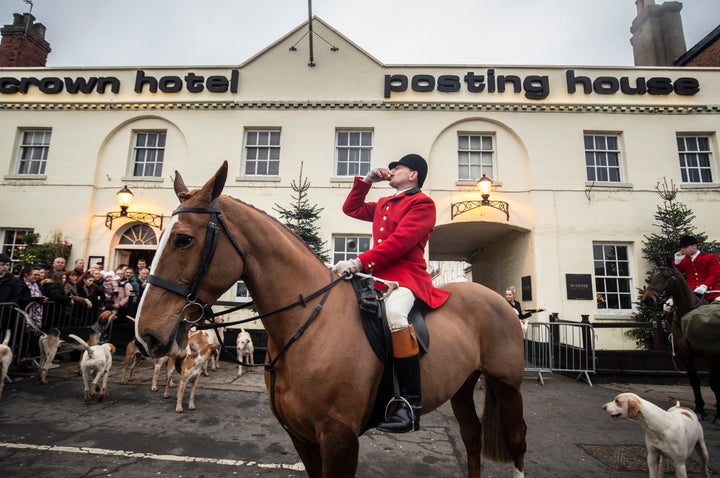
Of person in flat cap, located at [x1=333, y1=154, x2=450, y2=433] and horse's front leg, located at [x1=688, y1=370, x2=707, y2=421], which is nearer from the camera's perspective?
person in flat cap, located at [x1=333, y1=154, x2=450, y2=433]

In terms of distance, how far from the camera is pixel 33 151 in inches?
500

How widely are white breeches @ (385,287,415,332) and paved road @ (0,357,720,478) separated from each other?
2272 millimetres

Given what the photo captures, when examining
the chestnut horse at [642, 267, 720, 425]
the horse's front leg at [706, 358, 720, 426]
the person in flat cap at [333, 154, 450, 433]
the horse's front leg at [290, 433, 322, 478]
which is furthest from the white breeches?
the horse's front leg at [706, 358, 720, 426]

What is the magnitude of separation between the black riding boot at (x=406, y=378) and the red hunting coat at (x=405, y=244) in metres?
0.38

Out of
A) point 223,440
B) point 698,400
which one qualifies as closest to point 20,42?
point 223,440

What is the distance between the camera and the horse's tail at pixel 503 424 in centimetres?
304

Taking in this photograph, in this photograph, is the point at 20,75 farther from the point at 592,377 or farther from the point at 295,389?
the point at 592,377

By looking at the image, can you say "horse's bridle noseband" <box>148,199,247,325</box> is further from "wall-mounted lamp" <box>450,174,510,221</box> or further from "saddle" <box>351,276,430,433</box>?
"wall-mounted lamp" <box>450,174,510,221</box>

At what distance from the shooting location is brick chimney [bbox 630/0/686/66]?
47.5 feet

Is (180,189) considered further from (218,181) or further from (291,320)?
(291,320)

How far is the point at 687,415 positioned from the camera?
11.7 ft

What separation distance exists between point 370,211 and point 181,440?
12.1 ft

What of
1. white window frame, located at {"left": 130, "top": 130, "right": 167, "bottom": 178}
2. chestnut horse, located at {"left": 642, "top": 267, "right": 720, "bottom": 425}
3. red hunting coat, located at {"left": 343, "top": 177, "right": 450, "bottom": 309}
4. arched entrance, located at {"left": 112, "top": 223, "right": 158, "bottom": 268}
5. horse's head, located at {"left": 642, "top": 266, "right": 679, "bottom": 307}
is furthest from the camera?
white window frame, located at {"left": 130, "top": 130, "right": 167, "bottom": 178}

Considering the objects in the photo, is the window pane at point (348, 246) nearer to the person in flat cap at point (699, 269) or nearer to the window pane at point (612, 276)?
the window pane at point (612, 276)
